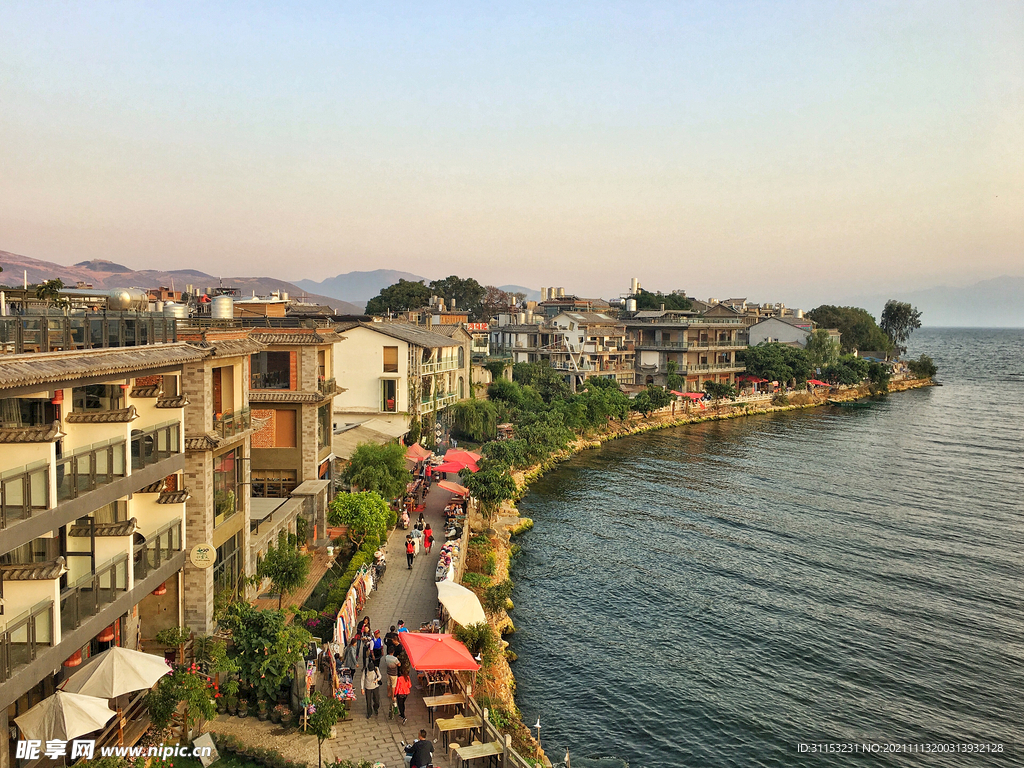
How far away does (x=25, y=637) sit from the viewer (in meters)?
12.1

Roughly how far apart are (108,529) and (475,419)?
3976 centimetres

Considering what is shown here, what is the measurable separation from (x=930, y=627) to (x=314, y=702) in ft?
73.1

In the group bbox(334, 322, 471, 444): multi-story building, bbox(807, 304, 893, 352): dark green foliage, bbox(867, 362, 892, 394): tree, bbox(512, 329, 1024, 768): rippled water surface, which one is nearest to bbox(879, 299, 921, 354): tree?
bbox(807, 304, 893, 352): dark green foliage

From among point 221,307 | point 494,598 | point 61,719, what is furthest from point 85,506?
point 494,598

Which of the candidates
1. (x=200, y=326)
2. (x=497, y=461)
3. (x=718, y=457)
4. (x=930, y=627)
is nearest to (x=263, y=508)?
(x=200, y=326)

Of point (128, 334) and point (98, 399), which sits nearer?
point (98, 399)

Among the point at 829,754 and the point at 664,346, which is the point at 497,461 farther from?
the point at 664,346

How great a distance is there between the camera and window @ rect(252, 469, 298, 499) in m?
28.8

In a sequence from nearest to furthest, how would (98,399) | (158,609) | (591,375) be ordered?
(98,399) < (158,609) < (591,375)

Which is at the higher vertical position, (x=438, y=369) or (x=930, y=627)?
(x=438, y=369)

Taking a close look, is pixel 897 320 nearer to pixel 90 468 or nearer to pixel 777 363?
pixel 777 363

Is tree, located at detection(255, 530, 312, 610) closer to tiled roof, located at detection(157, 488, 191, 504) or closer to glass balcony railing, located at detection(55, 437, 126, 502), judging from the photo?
tiled roof, located at detection(157, 488, 191, 504)

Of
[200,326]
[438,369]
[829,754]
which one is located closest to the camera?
[829,754]

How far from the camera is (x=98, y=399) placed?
15.5 m
